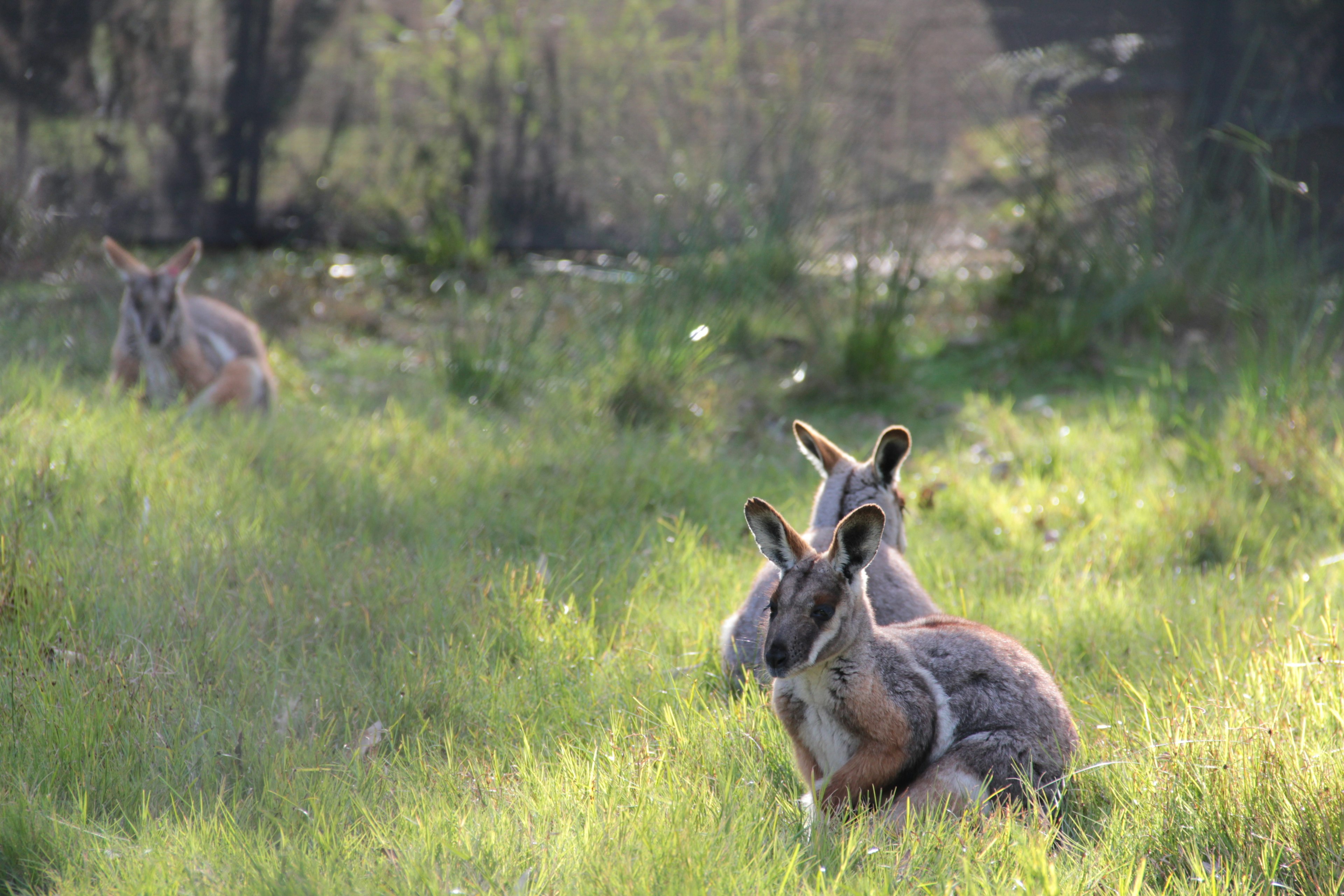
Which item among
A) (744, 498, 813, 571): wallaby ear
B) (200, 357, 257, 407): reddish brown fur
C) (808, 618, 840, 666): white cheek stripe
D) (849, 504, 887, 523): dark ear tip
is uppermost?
(849, 504, 887, 523): dark ear tip

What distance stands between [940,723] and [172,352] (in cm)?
543

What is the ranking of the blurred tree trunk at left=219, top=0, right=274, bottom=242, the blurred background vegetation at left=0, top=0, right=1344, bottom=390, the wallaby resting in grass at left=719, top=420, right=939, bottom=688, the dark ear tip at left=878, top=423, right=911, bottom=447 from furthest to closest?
the blurred tree trunk at left=219, top=0, right=274, bottom=242
the blurred background vegetation at left=0, top=0, right=1344, bottom=390
the dark ear tip at left=878, top=423, right=911, bottom=447
the wallaby resting in grass at left=719, top=420, right=939, bottom=688

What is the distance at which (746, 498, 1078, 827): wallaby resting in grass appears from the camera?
292 centimetres

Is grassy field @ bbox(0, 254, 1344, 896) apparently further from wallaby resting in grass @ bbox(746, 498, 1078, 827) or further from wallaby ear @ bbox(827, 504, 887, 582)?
wallaby ear @ bbox(827, 504, 887, 582)

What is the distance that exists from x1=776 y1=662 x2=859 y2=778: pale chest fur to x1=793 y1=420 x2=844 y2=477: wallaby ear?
1.53 meters

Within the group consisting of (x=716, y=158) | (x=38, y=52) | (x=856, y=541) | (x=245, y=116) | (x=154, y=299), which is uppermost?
(x=38, y=52)

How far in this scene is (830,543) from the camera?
3.85 metres

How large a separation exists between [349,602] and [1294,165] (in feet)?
27.0

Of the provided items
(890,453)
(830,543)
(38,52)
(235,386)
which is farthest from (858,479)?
(38,52)

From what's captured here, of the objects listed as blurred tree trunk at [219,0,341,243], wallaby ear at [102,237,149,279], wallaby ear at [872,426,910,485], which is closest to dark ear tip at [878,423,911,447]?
wallaby ear at [872,426,910,485]

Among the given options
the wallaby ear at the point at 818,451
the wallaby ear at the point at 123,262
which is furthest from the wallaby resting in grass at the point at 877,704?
the wallaby ear at the point at 123,262

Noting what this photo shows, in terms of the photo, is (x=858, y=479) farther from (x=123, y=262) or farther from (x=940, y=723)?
(x=123, y=262)

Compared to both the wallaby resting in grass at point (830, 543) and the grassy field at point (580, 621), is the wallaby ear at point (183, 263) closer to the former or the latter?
the grassy field at point (580, 621)

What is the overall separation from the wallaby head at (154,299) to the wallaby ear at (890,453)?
14.9 ft
